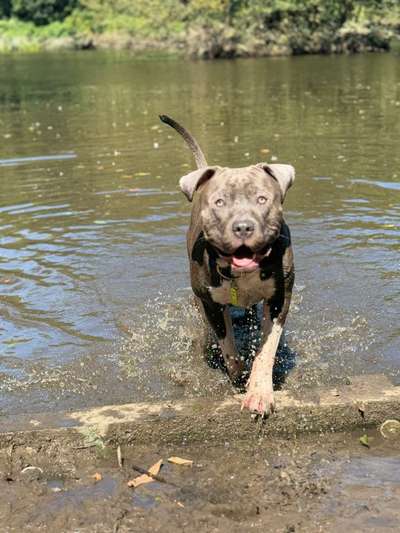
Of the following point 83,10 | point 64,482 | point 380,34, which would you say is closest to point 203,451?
point 64,482

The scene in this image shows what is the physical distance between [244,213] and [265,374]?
3.70 feet

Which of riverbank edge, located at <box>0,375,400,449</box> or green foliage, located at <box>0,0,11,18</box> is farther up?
green foliage, located at <box>0,0,11,18</box>

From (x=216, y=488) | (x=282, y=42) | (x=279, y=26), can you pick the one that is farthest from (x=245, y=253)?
(x=279, y=26)

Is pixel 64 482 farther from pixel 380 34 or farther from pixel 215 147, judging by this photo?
pixel 380 34

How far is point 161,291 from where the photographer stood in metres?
7.03

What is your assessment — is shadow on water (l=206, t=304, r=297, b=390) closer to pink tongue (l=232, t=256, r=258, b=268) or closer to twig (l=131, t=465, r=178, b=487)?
pink tongue (l=232, t=256, r=258, b=268)

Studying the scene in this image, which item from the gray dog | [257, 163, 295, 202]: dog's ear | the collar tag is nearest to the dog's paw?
the gray dog

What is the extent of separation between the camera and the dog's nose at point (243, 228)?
409 cm

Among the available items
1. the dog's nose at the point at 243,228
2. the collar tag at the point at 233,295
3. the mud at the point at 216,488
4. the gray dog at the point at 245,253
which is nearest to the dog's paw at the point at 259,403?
the gray dog at the point at 245,253

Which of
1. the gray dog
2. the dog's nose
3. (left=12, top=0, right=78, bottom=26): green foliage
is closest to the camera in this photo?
the dog's nose

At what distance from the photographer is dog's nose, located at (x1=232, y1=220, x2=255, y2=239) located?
409cm

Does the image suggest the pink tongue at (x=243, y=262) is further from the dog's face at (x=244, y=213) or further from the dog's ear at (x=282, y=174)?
the dog's ear at (x=282, y=174)

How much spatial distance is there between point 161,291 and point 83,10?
2948 inches

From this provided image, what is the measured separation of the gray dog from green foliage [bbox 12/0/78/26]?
8209cm
